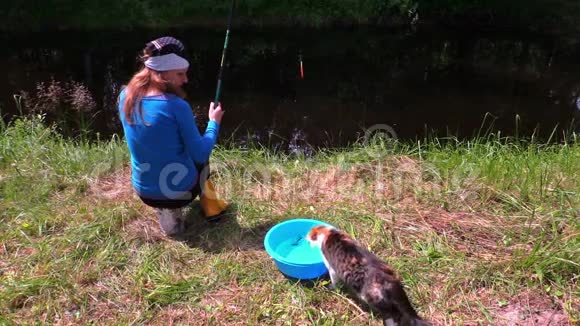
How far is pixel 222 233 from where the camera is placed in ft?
10.0

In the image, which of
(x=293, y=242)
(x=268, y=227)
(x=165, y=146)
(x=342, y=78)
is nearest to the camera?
(x=165, y=146)

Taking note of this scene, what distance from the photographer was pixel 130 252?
9.36 ft

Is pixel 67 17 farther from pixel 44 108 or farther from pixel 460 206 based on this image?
pixel 460 206

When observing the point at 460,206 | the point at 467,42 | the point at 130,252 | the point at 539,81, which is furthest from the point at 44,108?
the point at 467,42

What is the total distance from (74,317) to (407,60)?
10.4 m

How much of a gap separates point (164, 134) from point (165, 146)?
77mm

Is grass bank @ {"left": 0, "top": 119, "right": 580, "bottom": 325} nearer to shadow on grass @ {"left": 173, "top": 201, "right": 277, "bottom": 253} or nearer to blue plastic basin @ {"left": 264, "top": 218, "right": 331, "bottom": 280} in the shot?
shadow on grass @ {"left": 173, "top": 201, "right": 277, "bottom": 253}

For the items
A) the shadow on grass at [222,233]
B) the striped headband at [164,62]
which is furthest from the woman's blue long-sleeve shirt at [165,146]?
the shadow on grass at [222,233]

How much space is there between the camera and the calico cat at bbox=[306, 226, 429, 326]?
88.6 inches

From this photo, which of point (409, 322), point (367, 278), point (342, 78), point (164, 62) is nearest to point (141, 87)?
point (164, 62)

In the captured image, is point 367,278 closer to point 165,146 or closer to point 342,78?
point 165,146

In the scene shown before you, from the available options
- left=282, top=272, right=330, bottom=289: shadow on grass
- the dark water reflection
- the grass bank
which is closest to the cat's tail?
the grass bank

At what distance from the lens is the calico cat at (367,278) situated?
2.25m

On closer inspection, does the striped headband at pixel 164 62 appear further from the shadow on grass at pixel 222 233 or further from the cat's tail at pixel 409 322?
the cat's tail at pixel 409 322
